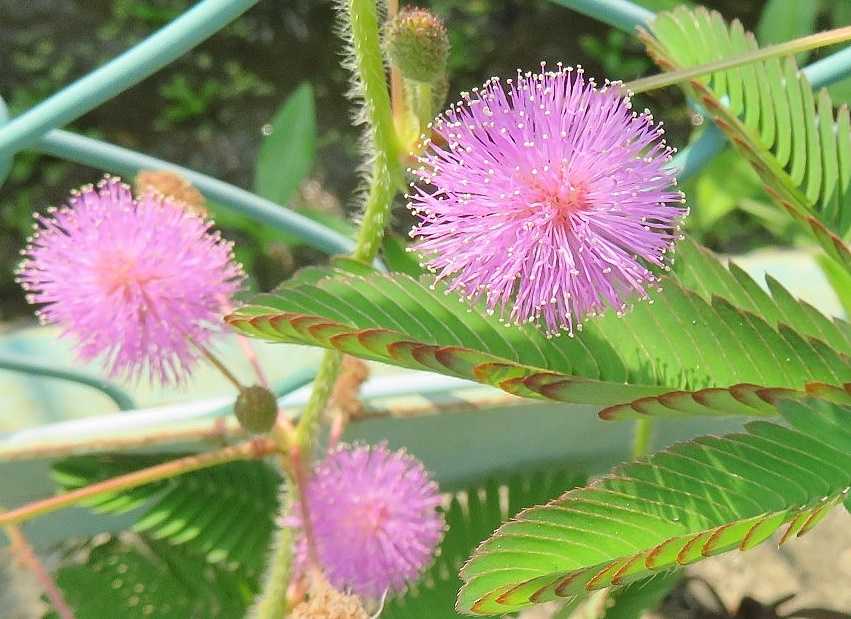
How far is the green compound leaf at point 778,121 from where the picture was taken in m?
0.71

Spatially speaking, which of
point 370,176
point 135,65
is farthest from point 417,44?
point 135,65

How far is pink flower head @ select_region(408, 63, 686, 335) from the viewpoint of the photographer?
521 millimetres

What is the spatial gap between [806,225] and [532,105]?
273 mm

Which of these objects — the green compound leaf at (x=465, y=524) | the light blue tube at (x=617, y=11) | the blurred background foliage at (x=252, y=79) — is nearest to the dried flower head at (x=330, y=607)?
the green compound leaf at (x=465, y=524)

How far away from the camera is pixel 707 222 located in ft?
5.69

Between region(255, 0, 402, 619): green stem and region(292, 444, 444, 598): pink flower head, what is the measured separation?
4cm

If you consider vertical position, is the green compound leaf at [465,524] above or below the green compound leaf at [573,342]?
below

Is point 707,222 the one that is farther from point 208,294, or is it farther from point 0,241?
point 0,241

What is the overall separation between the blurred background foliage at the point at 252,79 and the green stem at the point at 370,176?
3.76 ft

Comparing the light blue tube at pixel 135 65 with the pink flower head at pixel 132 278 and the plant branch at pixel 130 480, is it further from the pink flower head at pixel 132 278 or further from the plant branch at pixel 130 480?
the plant branch at pixel 130 480

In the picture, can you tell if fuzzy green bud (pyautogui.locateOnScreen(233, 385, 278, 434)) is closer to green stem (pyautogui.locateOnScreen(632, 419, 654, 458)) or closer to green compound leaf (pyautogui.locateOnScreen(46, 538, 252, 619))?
green compound leaf (pyautogui.locateOnScreen(46, 538, 252, 619))

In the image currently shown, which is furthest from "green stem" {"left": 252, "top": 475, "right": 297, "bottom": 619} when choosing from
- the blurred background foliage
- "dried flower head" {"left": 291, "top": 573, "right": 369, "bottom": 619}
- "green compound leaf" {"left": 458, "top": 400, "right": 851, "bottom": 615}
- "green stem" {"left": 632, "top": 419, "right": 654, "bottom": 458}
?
the blurred background foliage

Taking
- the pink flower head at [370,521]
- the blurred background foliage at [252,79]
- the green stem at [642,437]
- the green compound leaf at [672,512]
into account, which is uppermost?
the blurred background foliage at [252,79]

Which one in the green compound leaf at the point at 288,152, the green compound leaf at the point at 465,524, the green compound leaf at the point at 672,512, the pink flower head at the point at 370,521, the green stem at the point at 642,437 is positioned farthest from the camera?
the green compound leaf at the point at 288,152
